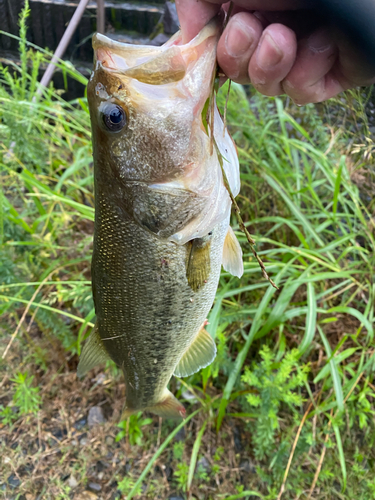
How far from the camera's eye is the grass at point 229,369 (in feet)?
6.61

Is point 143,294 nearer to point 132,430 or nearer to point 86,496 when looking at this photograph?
point 132,430

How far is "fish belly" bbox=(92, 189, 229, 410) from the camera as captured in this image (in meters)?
1.18

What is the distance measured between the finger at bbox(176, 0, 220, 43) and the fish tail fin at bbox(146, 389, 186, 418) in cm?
157

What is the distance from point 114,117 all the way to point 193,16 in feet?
1.27

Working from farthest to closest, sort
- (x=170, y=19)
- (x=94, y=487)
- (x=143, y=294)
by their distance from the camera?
1. (x=170, y=19)
2. (x=94, y=487)
3. (x=143, y=294)

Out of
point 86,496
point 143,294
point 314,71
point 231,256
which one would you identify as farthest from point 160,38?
point 86,496

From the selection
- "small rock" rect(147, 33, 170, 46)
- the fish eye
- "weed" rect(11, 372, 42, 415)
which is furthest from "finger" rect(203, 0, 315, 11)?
"small rock" rect(147, 33, 170, 46)

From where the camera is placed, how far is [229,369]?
2.14m

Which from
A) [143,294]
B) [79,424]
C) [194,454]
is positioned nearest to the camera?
[143,294]

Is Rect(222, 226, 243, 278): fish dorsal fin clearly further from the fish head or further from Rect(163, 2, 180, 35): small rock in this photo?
Rect(163, 2, 180, 35): small rock

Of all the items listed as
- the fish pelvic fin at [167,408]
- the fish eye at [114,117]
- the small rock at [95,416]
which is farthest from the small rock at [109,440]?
the fish eye at [114,117]

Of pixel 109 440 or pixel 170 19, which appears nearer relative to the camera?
pixel 109 440

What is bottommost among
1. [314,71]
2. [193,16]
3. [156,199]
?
[156,199]

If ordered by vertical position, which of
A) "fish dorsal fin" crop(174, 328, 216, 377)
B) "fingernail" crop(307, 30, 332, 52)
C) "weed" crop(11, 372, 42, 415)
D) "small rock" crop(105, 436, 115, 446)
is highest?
"fingernail" crop(307, 30, 332, 52)
